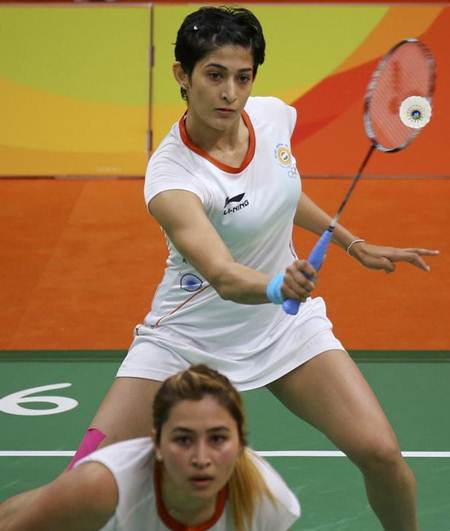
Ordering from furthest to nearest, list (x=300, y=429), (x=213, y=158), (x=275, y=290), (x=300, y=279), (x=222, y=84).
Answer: (x=300, y=429), (x=213, y=158), (x=222, y=84), (x=275, y=290), (x=300, y=279)

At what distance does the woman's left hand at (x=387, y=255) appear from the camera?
13.4 feet

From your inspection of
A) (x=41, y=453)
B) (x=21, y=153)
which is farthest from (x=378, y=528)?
(x=21, y=153)

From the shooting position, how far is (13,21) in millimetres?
9242

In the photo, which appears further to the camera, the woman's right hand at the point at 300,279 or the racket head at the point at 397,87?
the racket head at the point at 397,87

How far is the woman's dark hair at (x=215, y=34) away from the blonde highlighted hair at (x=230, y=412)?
3.49 ft

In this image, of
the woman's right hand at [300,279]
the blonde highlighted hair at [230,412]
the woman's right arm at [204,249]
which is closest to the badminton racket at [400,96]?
the woman's right arm at [204,249]

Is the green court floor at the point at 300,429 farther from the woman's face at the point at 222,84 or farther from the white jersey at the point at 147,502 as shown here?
the woman's face at the point at 222,84

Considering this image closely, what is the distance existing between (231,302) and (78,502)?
99cm

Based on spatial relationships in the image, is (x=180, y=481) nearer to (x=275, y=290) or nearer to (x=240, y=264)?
(x=275, y=290)

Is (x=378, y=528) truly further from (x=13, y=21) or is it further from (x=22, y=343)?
(x=13, y=21)

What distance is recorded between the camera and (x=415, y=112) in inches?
156

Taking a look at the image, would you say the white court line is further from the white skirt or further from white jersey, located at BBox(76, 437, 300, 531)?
white jersey, located at BBox(76, 437, 300, 531)

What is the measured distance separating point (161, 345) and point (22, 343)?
305cm

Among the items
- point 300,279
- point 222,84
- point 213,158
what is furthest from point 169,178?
point 300,279
